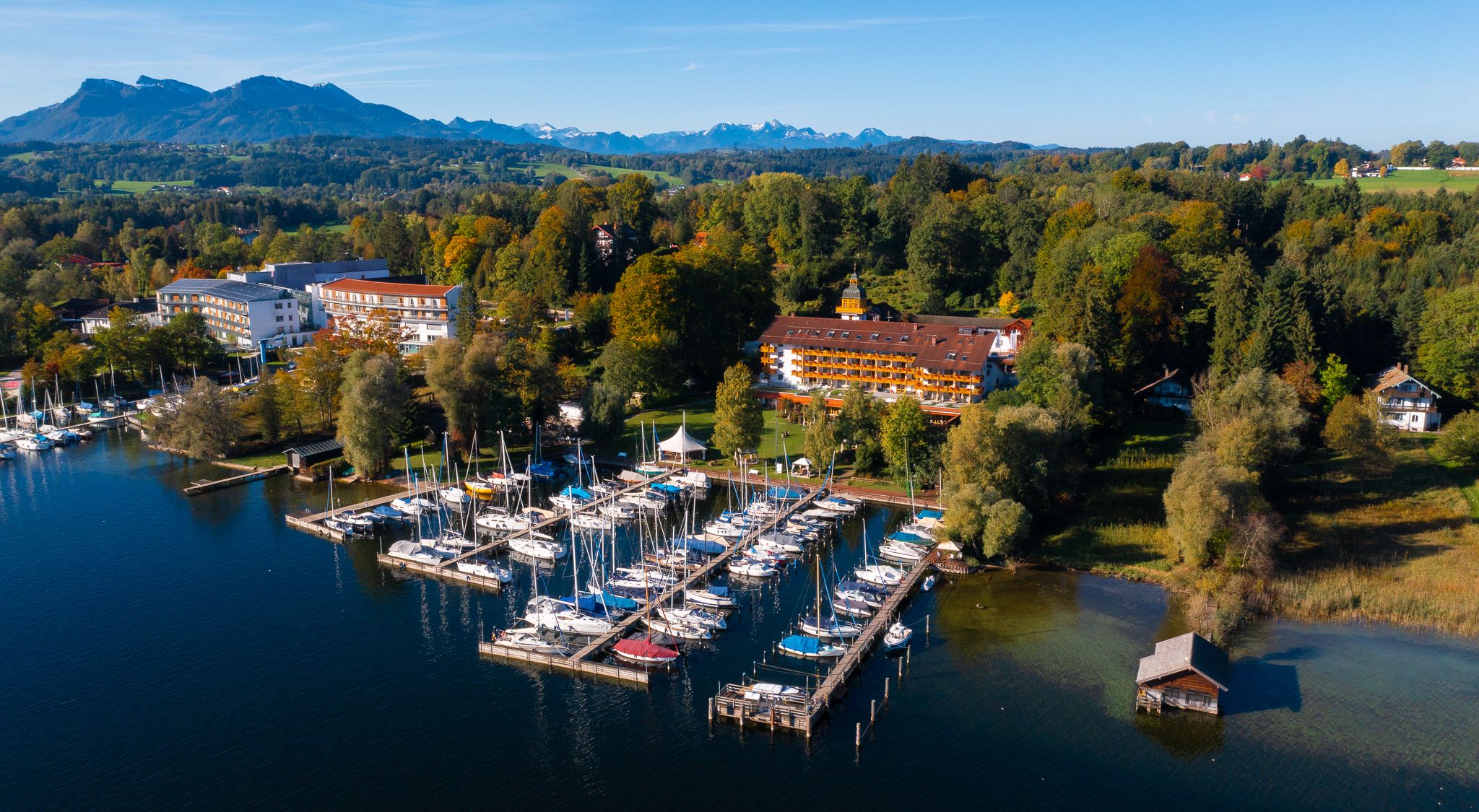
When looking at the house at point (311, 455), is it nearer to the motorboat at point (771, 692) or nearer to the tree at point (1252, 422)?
the motorboat at point (771, 692)

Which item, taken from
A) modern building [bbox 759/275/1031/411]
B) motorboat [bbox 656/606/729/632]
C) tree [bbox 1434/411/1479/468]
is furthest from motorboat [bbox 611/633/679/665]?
tree [bbox 1434/411/1479/468]

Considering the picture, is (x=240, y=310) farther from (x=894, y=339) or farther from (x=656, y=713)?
(x=656, y=713)

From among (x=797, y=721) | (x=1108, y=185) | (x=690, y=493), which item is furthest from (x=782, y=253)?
(x=797, y=721)

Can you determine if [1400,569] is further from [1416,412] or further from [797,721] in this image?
[797,721]

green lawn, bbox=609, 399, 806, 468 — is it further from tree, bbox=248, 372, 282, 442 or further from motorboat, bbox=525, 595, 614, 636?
tree, bbox=248, 372, 282, 442

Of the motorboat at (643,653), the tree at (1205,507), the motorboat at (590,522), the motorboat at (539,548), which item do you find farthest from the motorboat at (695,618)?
the tree at (1205,507)
